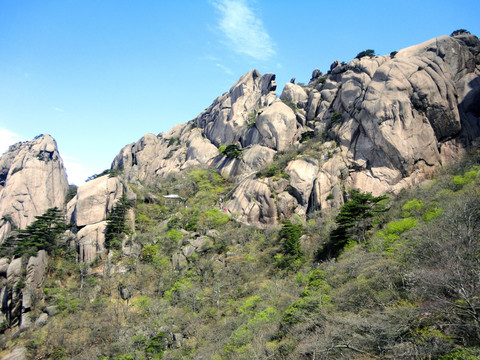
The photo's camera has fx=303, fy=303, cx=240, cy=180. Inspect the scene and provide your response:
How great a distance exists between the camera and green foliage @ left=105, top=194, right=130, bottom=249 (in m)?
38.4

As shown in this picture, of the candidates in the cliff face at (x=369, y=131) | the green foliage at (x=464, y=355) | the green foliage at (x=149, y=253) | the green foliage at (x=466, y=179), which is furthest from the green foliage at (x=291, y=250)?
the green foliage at (x=464, y=355)

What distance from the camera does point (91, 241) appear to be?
38219 millimetres

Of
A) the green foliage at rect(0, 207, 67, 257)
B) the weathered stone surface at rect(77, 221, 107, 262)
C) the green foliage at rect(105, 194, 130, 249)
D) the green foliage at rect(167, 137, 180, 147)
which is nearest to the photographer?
the green foliage at rect(0, 207, 67, 257)

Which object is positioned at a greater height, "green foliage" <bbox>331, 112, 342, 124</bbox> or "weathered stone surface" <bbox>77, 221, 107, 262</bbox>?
"green foliage" <bbox>331, 112, 342, 124</bbox>

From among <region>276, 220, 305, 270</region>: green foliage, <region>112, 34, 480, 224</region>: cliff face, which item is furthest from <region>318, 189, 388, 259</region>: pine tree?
<region>112, 34, 480, 224</region>: cliff face

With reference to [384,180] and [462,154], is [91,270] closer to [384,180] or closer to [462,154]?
[384,180]

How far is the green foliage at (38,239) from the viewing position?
36.7 metres

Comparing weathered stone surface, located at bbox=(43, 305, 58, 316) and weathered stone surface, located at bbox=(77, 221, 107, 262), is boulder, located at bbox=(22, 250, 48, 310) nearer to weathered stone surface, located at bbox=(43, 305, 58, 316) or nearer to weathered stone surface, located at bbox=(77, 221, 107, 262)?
weathered stone surface, located at bbox=(43, 305, 58, 316)

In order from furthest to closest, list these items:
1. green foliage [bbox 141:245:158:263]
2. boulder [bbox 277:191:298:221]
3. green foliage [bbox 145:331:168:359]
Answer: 1. boulder [bbox 277:191:298:221]
2. green foliage [bbox 141:245:158:263]
3. green foliage [bbox 145:331:168:359]

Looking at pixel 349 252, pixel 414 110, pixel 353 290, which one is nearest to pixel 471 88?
pixel 414 110

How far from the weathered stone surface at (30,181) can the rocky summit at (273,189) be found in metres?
3.30

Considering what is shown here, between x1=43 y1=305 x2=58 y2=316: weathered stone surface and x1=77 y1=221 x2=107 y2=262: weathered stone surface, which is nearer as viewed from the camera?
x1=43 y1=305 x2=58 y2=316: weathered stone surface

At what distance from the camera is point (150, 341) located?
25188mm

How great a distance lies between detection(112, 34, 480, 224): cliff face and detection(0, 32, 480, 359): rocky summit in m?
0.18
